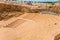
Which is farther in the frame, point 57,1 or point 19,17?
point 57,1

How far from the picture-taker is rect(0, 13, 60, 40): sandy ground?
83 cm

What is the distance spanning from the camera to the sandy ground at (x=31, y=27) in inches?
32.8

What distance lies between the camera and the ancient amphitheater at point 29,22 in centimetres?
85

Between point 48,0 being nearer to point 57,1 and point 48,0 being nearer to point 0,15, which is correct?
point 57,1

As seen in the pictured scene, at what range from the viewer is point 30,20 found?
1104 millimetres

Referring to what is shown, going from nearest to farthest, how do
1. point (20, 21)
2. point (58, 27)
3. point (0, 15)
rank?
point (58, 27) → point (20, 21) → point (0, 15)

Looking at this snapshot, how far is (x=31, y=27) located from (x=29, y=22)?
97 millimetres

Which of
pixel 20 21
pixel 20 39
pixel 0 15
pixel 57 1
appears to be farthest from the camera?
pixel 57 1

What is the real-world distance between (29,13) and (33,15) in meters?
0.07

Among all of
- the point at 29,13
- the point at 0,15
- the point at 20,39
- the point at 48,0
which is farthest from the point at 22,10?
the point at 20,39

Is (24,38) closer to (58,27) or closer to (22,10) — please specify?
(58,27)

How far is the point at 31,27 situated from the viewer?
98 centimetres

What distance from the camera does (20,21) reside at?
1086 millimetres

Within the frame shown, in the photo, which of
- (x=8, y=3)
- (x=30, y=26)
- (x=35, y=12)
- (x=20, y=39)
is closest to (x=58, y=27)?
(x=30, y=26)
